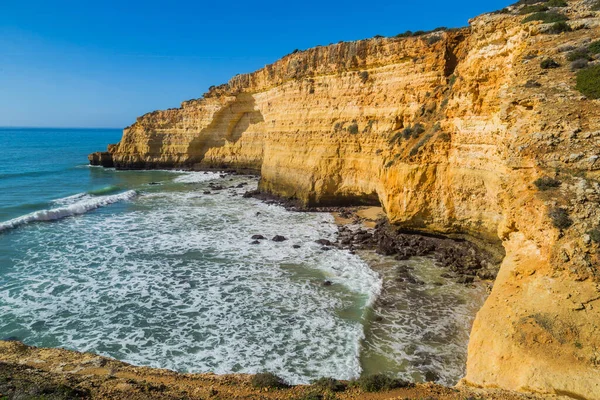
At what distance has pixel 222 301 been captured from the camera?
39.1ft

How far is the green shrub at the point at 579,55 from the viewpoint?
407 inches

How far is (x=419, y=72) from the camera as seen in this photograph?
20.1 metres

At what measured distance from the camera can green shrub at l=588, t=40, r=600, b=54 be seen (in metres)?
10.4

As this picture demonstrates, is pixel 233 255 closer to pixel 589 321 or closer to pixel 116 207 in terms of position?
pixel 589 321

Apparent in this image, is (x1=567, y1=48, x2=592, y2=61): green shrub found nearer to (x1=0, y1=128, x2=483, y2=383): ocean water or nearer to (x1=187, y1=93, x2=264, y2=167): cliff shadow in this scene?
(x1=0, y1=128, x2=483, y2=383): ocean water

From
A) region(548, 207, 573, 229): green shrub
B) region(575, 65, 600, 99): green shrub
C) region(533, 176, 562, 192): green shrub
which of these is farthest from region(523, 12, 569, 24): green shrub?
region(548, 207, 573, 229): green shrub

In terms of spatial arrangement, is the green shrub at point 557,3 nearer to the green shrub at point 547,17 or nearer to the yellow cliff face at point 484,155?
the yellow cliff face at point 484,155

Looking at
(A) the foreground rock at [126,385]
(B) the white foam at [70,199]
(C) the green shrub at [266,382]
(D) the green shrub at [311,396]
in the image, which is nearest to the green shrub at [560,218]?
(A) the foreground rock at [126,385]

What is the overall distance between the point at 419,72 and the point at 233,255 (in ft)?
46.0

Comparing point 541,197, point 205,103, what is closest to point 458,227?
point 541,197

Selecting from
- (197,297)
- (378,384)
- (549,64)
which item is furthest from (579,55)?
(197,297)

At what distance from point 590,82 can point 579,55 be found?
1853 millimetres

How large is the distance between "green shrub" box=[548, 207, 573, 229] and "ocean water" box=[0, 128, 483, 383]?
389 cm

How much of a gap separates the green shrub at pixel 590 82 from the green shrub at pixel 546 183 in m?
2.80
